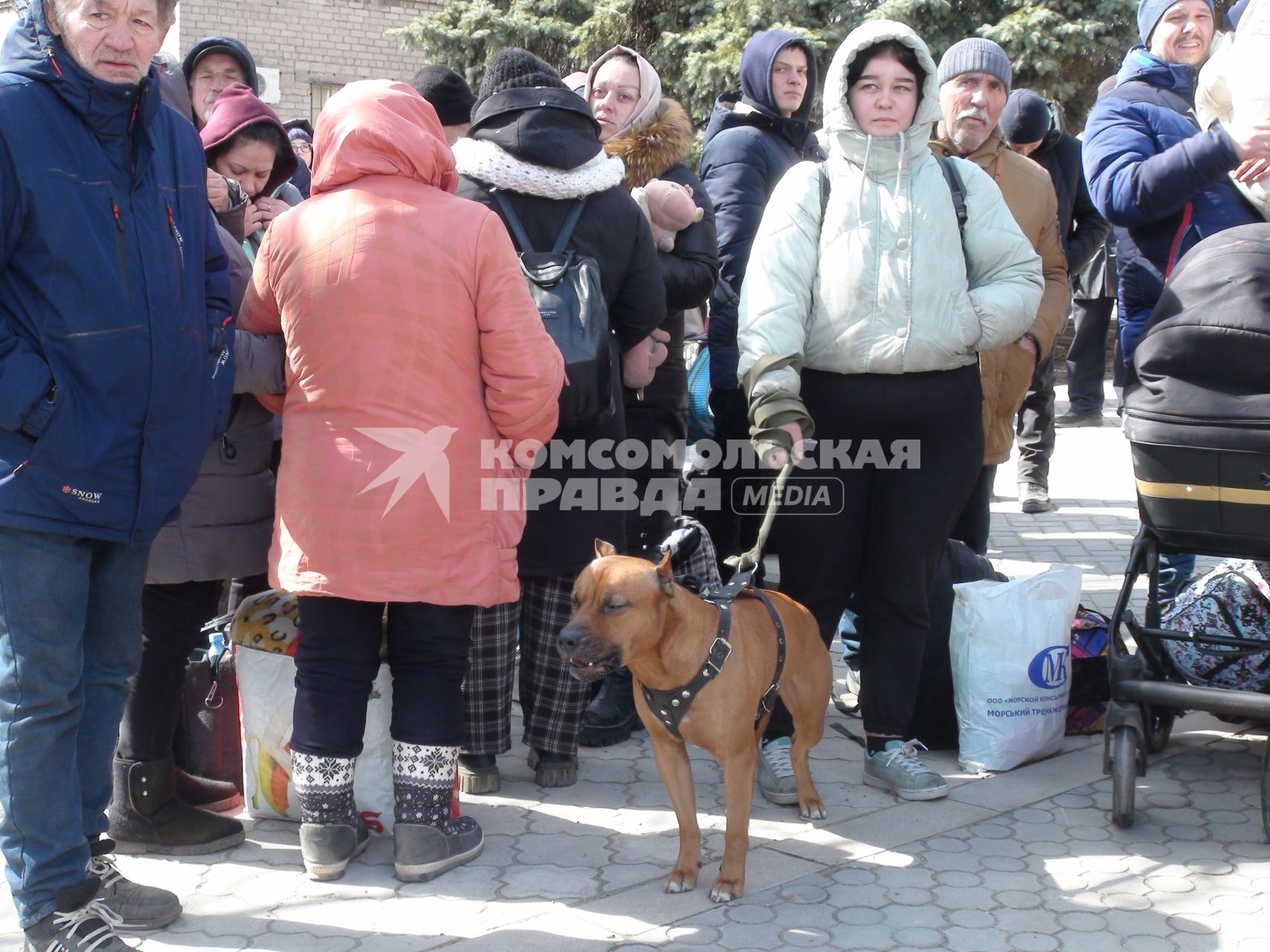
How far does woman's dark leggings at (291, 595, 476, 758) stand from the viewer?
135 inches

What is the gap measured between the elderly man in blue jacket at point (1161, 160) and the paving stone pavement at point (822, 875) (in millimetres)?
1485

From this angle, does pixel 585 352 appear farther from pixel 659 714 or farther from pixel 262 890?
pixel 262 890

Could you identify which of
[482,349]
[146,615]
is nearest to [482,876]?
[146,615]

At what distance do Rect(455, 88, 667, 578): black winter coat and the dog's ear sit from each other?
0.68 meters

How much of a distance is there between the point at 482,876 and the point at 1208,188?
3181 millimetres

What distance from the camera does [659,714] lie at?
351 cm

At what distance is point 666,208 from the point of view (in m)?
4.41

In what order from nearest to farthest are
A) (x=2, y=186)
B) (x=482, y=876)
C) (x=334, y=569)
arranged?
(x=2, y=186)
(x=334, y=569)
(x=482, y=876)

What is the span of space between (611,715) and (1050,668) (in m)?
1.53

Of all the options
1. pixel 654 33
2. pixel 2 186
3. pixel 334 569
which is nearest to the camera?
pixel 2 186

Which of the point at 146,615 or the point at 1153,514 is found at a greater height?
the point at 1153,514

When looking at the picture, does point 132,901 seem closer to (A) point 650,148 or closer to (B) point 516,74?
(B) point 516,74

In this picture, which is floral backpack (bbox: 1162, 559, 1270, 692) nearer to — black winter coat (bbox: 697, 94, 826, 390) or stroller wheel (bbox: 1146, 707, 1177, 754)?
stroller wheel (bbox: 1146, 707, 1177, 754)

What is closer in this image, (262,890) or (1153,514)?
(262,890)
